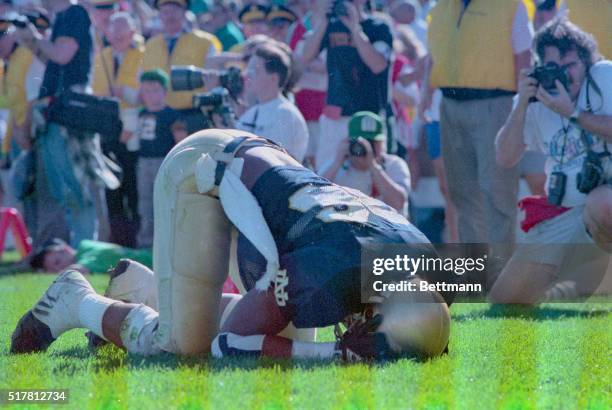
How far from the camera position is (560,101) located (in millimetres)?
5715

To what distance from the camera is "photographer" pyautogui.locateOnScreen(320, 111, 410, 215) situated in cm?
654

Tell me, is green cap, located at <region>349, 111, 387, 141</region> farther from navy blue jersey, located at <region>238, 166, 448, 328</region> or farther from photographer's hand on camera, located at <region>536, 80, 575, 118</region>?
navy blue jersey, located at <region>238, 166, 448, 328</region>

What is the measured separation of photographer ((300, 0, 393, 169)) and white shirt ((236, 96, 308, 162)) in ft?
2.13

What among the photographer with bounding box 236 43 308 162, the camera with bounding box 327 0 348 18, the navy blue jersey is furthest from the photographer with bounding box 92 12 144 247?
the navy blue jersey

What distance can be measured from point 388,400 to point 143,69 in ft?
18.2

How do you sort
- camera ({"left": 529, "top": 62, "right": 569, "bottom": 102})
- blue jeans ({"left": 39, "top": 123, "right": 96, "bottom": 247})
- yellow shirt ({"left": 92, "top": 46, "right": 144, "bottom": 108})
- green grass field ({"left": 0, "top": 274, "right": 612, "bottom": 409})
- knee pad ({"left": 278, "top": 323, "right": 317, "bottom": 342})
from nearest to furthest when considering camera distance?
green grass field ({"left": 0, "top": 274, "right": 612, "bottom": 409})
knee pad ({"left": 278, "top": 323, "right": 317, "bottom": 342})
camera ({"left": 529, "top": 62, "right": 569, "bottom": 102})
blue jeans ({"left": 39, "top": 123, "right": 96, "bottom": 247})
yellow shirt ({"left": 92, "top": 46, "right": 144, "bottom": 108})

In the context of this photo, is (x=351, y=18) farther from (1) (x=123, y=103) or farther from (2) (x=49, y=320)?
(2) (x=49, y=320)

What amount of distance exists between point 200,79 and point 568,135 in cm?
232

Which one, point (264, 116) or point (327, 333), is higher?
point (264, 116)

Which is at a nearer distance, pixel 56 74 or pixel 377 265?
pixel 377 265

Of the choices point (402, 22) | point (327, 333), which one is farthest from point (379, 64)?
point (327, 333)

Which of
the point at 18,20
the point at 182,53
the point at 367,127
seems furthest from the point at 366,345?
the point at 18,20

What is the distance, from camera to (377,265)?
3.83m

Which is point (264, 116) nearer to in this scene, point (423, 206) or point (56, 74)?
point (56, 74)
